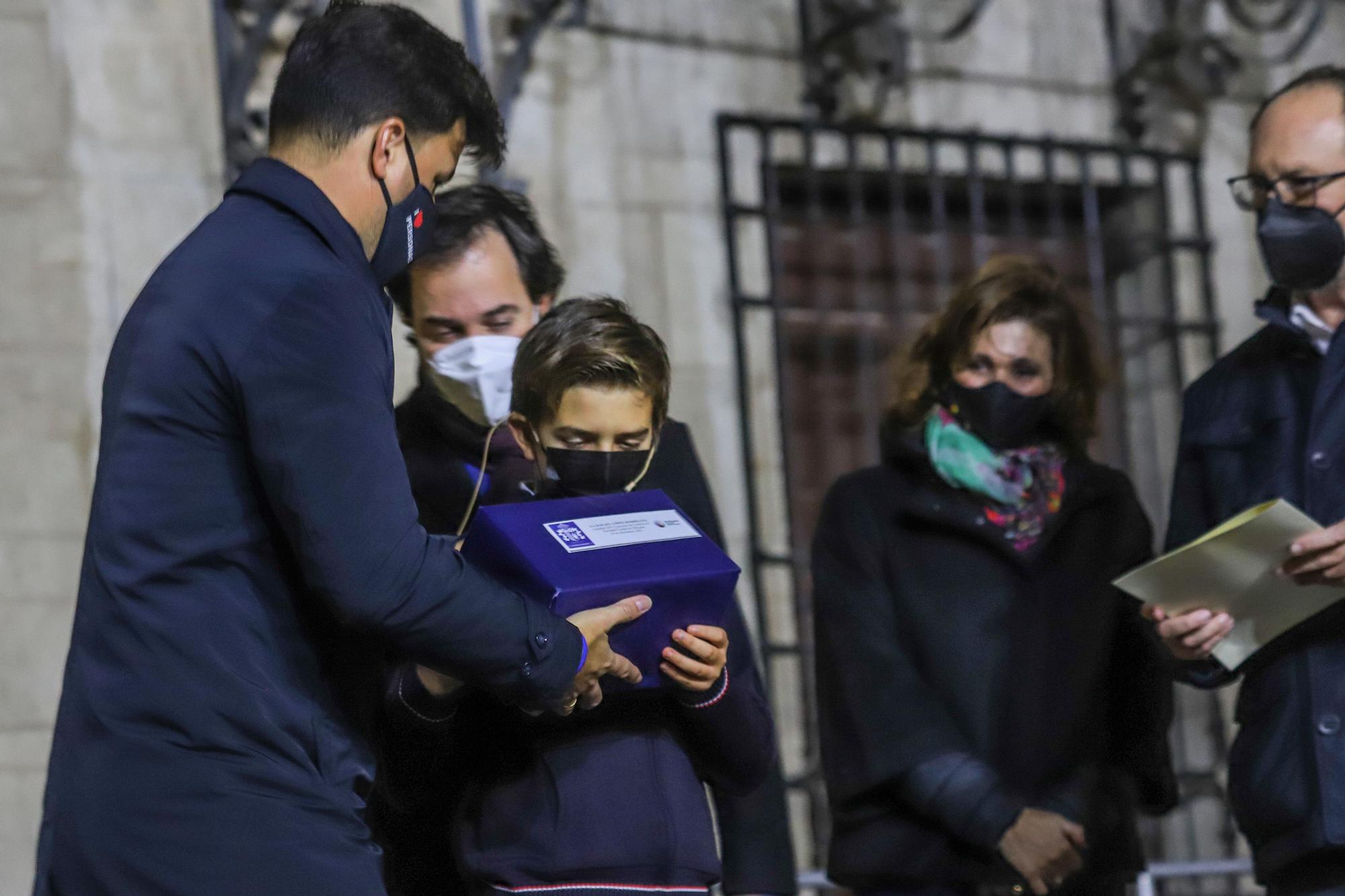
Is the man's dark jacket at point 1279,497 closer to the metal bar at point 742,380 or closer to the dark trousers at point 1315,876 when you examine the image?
the dark trousers at point 1315,876

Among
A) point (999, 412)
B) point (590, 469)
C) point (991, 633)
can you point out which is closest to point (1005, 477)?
point (999, 412)

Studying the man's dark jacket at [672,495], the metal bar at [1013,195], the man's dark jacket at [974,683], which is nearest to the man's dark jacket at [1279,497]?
the man's dark jacket at [974,683]

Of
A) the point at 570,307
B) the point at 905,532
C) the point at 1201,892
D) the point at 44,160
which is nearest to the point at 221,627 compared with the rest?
the point at 570,307

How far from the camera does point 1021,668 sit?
10.8ft

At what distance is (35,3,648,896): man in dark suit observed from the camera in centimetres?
203

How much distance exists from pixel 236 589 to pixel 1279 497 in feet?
5.64

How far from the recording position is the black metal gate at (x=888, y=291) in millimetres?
5906

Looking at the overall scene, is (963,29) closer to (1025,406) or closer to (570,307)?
(1025,406)

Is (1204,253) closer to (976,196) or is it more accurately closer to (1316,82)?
(976,196)

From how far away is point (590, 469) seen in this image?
2562 mm

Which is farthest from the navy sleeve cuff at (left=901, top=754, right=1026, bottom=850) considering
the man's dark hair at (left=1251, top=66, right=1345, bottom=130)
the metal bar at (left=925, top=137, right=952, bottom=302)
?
the metal bar at (left=925, top=137, right=952, bottom=302)

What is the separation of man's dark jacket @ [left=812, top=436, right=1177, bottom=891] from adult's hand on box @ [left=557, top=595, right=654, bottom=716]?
3.36 feet

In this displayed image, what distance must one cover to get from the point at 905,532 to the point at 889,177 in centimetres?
303

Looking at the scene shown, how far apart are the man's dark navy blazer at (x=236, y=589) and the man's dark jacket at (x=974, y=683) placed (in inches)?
50.5
